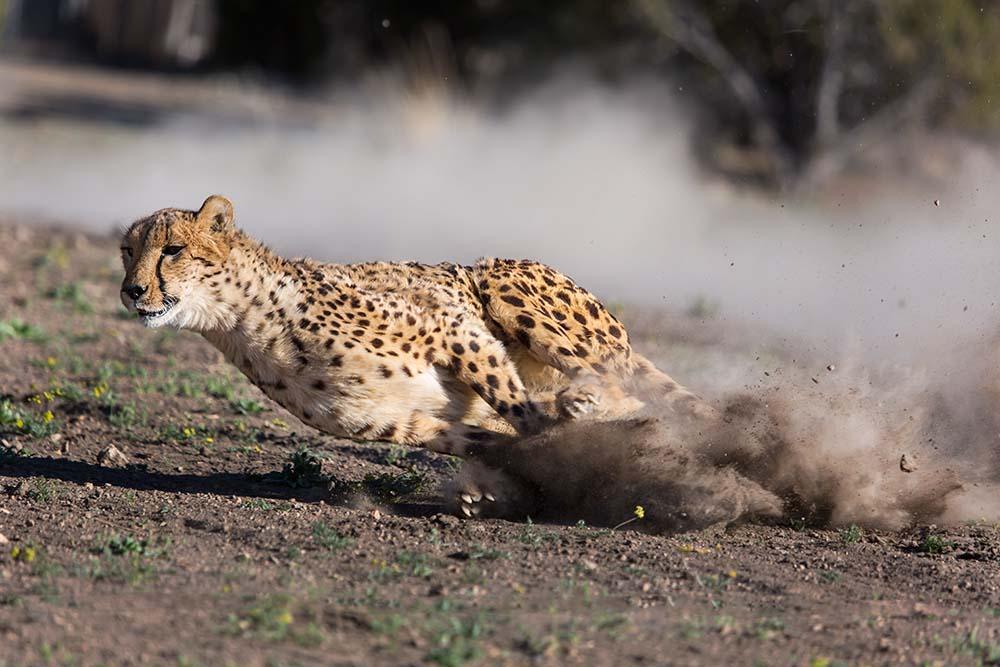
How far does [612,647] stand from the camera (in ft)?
13.1

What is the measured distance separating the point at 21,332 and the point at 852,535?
5487mm

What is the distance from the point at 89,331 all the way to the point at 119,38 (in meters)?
23.5

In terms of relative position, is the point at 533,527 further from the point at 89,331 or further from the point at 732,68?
the point at 732,68

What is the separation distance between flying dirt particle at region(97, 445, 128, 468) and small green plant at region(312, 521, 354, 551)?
1.48m

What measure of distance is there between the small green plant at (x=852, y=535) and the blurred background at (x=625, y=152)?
2.38 meters

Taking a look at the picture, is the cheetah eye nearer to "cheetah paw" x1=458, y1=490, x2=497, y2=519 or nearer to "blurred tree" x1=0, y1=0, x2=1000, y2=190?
"cheetah paw" x1=458, y1=490, x2=497, y2=519

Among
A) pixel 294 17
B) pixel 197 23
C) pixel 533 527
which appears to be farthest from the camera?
pixel 197 23

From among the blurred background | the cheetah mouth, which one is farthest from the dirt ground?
the blurred background

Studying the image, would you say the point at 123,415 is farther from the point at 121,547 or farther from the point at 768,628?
the point at 768,628

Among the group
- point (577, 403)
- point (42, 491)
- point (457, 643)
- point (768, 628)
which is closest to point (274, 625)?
point (457, 643)

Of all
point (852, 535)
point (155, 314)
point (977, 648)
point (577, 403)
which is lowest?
point (852, 535)

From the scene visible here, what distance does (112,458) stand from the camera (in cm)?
653

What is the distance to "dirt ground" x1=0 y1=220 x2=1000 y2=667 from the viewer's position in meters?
4.00

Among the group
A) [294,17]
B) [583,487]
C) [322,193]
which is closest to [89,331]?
[583,487]
